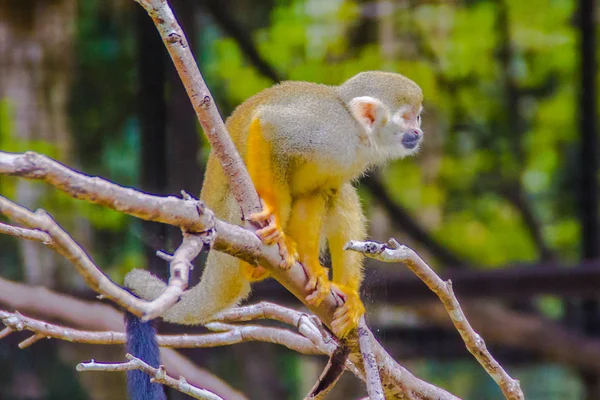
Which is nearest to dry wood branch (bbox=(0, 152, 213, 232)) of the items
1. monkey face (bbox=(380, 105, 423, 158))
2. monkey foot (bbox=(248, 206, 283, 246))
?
monkey foot (bbox=(248, 206, 283, 246))

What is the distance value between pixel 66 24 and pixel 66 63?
230 millimetres

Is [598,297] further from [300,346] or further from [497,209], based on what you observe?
[300,346]

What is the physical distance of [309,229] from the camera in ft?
7.51

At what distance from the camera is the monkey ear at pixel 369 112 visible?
7.76ft

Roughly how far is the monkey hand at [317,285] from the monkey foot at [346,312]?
56 millimetres

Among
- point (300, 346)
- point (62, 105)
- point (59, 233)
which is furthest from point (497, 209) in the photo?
point (59, 233)

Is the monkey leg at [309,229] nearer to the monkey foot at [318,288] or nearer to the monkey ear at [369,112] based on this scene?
the monkey foot at [318,288]

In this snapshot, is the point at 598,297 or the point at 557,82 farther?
the point at 557,82

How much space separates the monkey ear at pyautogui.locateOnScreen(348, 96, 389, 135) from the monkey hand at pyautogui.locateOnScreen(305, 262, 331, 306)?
45 cm

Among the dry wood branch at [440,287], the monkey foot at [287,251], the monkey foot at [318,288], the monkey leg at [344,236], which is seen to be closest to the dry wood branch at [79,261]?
the dry wood branch at [440,287]

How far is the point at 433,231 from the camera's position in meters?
5.52

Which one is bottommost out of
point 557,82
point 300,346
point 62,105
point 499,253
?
point 300,346

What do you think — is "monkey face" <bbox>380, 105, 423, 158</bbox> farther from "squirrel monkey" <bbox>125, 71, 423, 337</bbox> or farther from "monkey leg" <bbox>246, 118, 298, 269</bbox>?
"monkey leg" <bbox>246, 118, 298, 269</bbox>

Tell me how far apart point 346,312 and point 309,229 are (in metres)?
0.33
